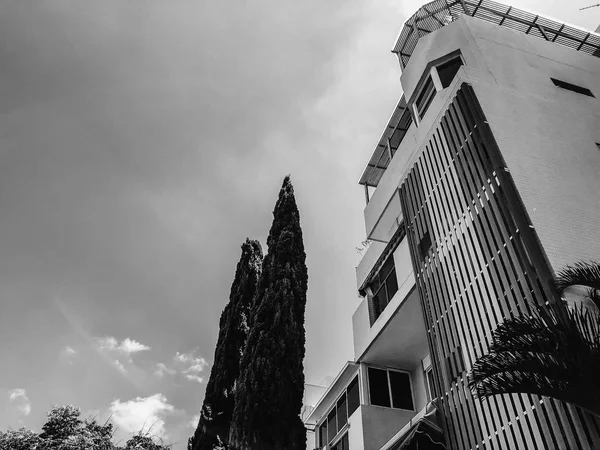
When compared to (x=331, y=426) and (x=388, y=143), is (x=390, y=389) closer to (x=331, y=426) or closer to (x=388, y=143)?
(x=331, y=426)

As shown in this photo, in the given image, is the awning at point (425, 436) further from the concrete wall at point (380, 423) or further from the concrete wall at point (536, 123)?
the concrete wall at point (536, 123)

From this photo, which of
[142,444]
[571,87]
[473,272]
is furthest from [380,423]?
[571,87]

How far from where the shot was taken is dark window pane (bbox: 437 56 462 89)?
48.8ft

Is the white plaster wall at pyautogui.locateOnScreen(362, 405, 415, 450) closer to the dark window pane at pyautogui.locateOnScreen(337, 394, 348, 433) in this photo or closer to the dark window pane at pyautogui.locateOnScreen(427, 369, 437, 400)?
the dark window pane at pyautogui.locateOnScreen(427, 369, 437, 400)

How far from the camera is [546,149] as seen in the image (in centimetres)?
1177

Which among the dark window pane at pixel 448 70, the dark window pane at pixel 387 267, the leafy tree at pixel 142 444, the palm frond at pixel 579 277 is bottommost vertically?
the palm frond at pixel 579 277

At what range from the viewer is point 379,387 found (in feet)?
51.4

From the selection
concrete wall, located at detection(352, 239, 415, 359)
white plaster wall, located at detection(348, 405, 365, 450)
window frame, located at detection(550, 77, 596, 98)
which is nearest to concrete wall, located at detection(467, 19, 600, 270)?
window frame, located at detection(550, 77, 596, 98)

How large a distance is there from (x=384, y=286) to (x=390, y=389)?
3.32 m

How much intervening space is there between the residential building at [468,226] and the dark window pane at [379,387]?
0.14 feet

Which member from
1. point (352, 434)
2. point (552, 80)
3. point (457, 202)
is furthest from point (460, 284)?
point (552, 80)

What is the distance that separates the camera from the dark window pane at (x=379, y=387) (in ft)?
50.2

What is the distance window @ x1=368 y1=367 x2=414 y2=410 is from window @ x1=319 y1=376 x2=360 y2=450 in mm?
610

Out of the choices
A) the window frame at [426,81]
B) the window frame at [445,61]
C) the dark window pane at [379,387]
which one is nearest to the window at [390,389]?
the dark window pane at [379,387]
